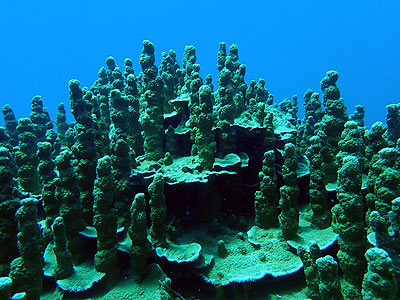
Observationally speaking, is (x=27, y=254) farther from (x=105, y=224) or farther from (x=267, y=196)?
(x=267, y=196)

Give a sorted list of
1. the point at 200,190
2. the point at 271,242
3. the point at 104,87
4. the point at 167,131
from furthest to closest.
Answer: the point at 104,87 → the point at 167,131 → the point at 200,190 → the point at 271,242

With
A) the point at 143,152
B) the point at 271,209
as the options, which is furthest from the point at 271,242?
the point at 143,152

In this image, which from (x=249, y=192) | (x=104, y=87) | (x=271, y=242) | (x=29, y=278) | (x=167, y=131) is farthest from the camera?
(x=104, y=87)

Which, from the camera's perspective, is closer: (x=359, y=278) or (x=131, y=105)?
(x=359, y=278)

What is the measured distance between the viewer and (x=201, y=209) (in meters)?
6.15

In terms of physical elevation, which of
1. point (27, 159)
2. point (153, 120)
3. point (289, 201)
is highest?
point (153, 120)

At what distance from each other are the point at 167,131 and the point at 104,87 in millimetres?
3546

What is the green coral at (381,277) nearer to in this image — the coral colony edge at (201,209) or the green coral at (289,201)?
the coral colony edge at (201,209)

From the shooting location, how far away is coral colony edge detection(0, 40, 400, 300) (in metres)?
4.18

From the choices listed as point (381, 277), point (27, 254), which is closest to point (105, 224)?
point (27, 254)

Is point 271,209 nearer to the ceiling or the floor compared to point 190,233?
nearer to the ceiling

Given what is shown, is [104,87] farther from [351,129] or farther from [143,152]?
[351,129]

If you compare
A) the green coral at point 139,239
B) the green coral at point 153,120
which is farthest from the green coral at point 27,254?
the green coral at point 153,120

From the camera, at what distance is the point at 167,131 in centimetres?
715
